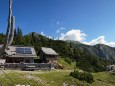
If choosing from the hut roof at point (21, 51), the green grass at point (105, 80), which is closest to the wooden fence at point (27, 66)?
the green grass at point (105, 80)

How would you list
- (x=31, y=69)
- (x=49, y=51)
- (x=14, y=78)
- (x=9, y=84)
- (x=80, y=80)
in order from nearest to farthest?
(x=9, y=84) < (x=14, y=78) < (x=80, y=80) < (x=31, y=69) < (x=49, y=51)

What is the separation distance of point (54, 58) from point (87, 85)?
35.9 meters

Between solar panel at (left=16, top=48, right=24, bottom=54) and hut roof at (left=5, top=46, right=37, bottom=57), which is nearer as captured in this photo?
hut roof at (left=5, top=46, right=37, bottom=57)

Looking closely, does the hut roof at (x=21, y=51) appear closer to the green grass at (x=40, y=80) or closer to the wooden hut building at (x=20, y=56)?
the wooden hut building at (x=20, y=56)

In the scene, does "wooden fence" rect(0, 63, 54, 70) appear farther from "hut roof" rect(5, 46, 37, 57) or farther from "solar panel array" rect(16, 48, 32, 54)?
"solar panel array" rect(16, 48, 32, 54)

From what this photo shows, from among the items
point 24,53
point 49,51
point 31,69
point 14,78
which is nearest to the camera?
point 14,78

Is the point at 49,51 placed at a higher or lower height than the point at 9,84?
higher

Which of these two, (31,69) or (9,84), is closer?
(9,84)

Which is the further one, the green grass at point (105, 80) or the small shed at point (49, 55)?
the small shed at point (49, 55)

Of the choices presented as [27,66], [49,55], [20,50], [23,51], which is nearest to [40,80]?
[27,66]

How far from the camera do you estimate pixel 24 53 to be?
62.1 m

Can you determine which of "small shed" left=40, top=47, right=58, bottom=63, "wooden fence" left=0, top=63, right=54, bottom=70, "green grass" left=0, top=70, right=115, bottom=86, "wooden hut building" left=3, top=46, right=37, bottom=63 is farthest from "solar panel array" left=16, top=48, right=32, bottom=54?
"green grass" left=0, top=70, right=115, bottom=86

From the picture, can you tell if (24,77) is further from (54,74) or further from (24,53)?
(24,53)

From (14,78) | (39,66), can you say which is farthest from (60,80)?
(39,66)
